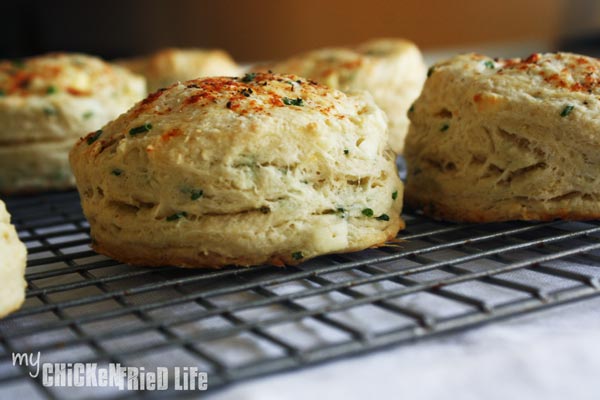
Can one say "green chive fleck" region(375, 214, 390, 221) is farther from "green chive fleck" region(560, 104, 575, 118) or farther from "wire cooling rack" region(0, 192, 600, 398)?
"green chive fleck" region(560, 104, 575, 118)

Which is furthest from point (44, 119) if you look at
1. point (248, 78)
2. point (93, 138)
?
point (248, 78)

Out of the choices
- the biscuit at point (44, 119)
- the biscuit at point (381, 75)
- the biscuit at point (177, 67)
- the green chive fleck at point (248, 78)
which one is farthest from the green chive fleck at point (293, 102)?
the biscuit at point (177, 67)

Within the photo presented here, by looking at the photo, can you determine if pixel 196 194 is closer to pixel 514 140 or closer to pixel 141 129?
pixel 141 129

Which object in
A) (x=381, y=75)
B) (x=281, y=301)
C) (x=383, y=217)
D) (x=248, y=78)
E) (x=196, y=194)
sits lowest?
→ (x=281, y=301)

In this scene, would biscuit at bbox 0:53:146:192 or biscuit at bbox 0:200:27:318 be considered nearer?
biscuit at bbox 0:200:27:318

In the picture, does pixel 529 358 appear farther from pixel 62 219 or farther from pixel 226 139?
pixel 62 219

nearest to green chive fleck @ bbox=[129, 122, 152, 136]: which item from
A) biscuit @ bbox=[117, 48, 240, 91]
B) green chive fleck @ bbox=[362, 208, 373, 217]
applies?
green chive fleck @ bbox=[362, 208, 373, 217]

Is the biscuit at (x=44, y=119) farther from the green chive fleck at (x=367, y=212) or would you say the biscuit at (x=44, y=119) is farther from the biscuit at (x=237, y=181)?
the green chive fleck at (x=367, y=212)
